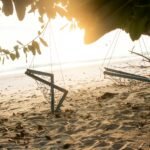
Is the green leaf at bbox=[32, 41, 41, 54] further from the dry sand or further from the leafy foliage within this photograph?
the leafy foliage

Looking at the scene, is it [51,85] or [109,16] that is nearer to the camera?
[109,16]

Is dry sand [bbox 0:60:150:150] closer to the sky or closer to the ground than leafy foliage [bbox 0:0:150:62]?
closer to the ground

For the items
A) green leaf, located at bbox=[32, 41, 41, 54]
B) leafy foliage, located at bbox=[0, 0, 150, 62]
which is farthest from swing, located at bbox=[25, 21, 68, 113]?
leafy foliage, located at bbox=[0, 0, 150, 62]

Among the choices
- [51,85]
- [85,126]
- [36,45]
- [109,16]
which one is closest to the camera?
[109,16]

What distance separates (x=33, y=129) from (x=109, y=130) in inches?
67.9

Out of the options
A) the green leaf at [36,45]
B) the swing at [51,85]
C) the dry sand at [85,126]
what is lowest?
the dry sand at [85,126]

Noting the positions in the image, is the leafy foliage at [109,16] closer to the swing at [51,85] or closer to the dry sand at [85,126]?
the dry sand at [85,126]

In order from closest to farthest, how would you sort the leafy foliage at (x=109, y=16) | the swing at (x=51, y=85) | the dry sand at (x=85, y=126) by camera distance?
the leafy foliage at (x=109, y=16) < the dry sand at (x=85, y=126) < the swing at (x=51, y=85)

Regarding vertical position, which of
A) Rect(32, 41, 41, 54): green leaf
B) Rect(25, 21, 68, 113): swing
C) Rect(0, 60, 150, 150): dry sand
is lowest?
Rect(0, 60, 150, 150): dry sand

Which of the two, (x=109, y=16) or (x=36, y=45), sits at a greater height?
(x=36, y=45)

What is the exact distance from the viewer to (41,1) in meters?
2.97

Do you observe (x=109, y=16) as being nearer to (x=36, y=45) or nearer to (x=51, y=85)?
(x=36, y=45)

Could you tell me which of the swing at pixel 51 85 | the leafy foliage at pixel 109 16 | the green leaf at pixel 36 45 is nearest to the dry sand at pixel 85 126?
the swing at pixel 51 85

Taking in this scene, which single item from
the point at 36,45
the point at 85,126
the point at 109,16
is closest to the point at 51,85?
the point at 85,126
